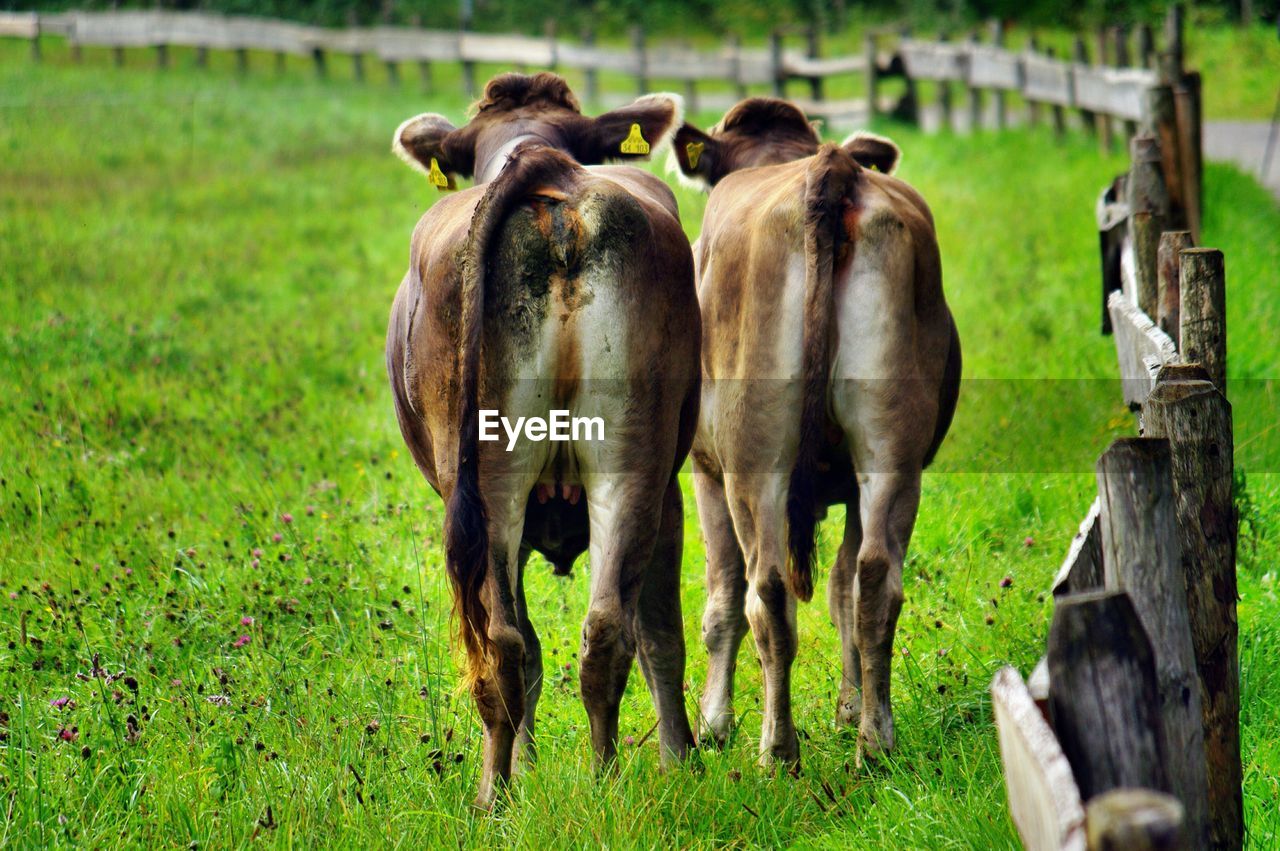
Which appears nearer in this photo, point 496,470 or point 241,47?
point 496,470

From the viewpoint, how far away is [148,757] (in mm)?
4438

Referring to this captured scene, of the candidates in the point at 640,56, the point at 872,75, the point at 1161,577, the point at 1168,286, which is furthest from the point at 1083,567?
the point at 640,56

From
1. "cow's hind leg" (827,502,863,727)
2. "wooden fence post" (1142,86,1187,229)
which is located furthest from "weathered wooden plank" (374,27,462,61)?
"cow's hind leg" (827,502,863,727)

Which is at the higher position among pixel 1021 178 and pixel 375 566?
pixel 1021 178

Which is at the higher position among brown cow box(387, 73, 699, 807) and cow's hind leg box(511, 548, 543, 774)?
brown cow box(387, 73, 699, 807)

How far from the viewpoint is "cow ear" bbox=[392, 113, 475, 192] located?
5.61m

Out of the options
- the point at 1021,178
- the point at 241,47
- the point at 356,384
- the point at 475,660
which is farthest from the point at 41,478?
the point at 241,47

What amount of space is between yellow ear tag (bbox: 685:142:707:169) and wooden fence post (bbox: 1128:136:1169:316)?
2.22 metres

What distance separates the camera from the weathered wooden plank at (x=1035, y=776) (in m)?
2.28

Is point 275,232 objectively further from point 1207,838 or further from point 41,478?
point 1207,838

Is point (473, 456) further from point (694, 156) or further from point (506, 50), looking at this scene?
point (506, 50)

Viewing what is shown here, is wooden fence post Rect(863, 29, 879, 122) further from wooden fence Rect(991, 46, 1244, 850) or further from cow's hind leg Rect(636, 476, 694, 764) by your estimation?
wooden fence Rect(991, 46, 1244, 850)

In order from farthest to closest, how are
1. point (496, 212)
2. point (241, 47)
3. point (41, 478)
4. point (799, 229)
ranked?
point (241, 47)
point (41, 478)
point (799, 229)
point (496, 212)

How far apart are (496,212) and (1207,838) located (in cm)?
255
